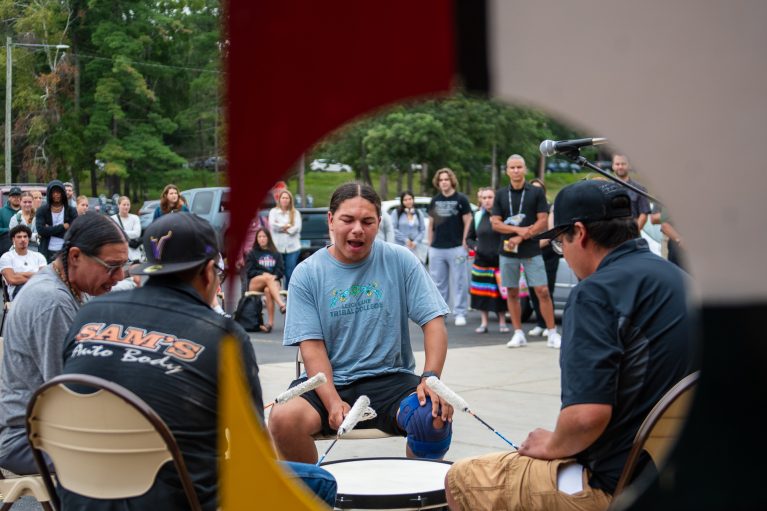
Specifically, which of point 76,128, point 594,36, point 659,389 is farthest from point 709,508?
point 76,128

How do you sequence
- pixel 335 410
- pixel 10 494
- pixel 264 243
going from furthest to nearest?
pixel 264 243, pixel 335 410, pixel 10 494

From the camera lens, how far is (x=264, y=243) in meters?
10.9

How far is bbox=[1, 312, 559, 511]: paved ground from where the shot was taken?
549cm

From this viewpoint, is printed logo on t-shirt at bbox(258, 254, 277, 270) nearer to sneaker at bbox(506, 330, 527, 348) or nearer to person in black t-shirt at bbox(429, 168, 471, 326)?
person in black t-shirt at bbox(429, 168, 471, 326)

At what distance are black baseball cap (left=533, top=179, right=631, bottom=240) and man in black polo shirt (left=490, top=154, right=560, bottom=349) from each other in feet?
20.5

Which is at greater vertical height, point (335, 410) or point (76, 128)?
point (76, 128)

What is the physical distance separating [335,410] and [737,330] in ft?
10.1

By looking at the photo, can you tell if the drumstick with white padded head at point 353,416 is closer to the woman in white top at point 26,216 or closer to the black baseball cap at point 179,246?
the black baseball cap at point 179,246

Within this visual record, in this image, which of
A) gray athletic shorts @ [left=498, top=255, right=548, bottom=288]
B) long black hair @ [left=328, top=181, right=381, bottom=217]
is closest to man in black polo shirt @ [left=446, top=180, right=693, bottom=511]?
long black hair @ [left=328, top=181, right=381, bottom=217]

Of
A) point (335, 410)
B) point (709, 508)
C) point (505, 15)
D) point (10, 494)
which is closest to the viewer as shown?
point (709, 508)

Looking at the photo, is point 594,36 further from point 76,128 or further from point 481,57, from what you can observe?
point 76,128

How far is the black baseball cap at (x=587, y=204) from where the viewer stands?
2.74 meters

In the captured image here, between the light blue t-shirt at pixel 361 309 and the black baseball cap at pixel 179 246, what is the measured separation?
135cm

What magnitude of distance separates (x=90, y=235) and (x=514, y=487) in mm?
1649
